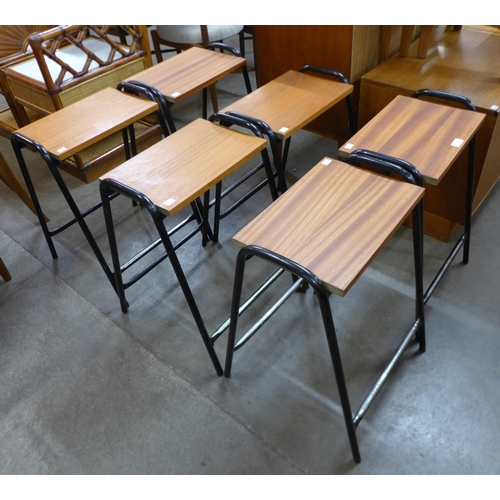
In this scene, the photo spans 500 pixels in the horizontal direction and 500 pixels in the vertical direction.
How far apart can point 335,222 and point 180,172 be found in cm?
53

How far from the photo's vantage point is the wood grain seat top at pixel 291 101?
173 centimetres

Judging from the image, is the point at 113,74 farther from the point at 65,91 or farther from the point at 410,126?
the point at 410,126

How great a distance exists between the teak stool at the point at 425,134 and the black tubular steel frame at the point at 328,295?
0.22 ft

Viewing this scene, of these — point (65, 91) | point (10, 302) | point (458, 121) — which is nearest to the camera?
point (458, 121)

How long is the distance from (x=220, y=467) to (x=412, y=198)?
3.31ft

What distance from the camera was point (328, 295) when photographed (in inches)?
47.7

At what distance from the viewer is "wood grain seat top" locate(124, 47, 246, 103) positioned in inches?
76.5

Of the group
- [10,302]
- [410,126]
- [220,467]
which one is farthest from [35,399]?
[410,126]

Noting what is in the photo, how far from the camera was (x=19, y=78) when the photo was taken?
101 inches

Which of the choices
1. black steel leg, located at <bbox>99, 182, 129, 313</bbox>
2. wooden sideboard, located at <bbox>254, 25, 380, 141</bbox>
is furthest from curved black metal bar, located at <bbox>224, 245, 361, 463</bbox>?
wooden sideboard, located at <bbox>254, 25, 380, 141</bbox>

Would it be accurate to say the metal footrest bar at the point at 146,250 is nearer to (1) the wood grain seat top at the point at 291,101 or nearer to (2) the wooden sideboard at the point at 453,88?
(1) the wood grain seat top at the point at 291,101

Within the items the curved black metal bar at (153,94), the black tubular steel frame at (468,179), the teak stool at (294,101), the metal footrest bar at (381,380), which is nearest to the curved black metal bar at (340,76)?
the teak stool at (294,101)

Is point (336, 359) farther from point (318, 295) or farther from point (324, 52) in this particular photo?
point (324, 52)

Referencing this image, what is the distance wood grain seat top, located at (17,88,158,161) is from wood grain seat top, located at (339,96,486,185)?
86cm
